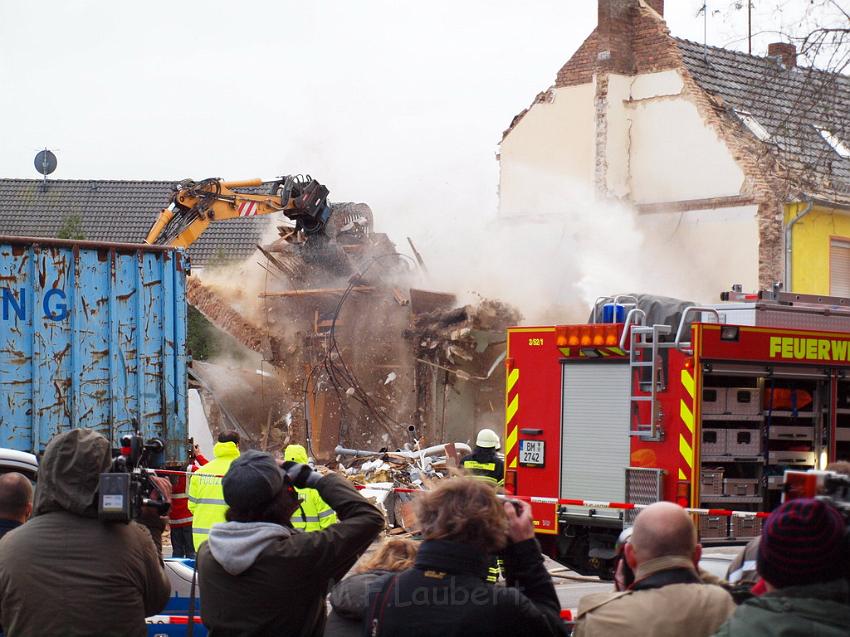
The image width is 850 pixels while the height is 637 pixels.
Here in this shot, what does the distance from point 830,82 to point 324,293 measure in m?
9.86


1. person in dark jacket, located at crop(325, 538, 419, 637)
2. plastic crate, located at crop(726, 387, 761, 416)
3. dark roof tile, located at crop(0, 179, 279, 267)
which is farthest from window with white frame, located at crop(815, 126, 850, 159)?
dark roof tile, located at crop(0, 179, 279, 267)

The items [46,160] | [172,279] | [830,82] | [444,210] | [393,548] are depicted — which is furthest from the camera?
[46,160]

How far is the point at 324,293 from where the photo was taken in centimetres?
1878

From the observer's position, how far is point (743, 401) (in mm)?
9672

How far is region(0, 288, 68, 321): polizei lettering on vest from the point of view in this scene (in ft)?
35.9

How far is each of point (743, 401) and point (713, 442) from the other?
0.47 meters

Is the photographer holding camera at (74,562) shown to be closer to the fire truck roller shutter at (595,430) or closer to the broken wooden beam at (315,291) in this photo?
the fire truck roller shutter at (595,430)

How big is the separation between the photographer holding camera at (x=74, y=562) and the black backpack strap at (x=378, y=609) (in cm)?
91

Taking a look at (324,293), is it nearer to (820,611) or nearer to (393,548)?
(393,548)

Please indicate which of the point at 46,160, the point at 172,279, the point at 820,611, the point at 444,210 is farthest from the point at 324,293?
the point at 46,160

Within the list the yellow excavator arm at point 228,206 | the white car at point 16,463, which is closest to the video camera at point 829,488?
the white car at point 16,463

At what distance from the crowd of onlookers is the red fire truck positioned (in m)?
5.18

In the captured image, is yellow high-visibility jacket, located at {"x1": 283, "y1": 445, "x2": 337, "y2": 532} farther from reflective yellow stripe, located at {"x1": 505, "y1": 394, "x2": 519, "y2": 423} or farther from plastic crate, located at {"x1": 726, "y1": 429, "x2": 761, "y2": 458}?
plastic crate, located at {"x1": 726, "y1": 429, "x2": 761, "y2": 458}

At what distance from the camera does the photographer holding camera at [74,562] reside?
387cm
